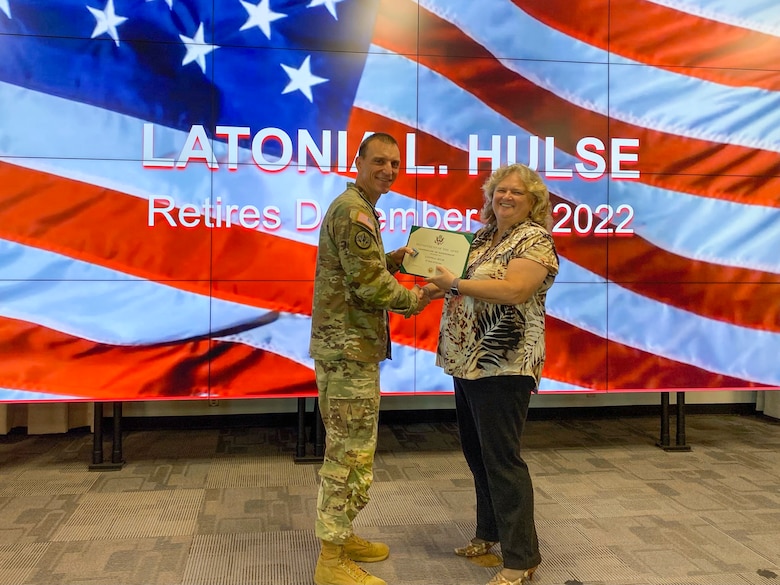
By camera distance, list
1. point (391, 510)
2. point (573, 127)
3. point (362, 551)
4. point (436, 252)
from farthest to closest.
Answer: point (573, 127) → point (391, 510) → point (362, 551) → point (436, 252)

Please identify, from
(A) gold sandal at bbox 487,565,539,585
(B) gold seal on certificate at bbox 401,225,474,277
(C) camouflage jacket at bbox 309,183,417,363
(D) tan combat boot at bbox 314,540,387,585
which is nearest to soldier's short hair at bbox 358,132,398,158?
(C) camouflage jacket at bbox 309,183,417,363

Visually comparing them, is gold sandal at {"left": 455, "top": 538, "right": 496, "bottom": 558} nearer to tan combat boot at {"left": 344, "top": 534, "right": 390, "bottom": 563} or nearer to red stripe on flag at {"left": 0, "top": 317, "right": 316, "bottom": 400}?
tan combat boot at {"left": 344, "top": 534, "right": 390, "bottom": 563}

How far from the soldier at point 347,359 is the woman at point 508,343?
0.76 feet

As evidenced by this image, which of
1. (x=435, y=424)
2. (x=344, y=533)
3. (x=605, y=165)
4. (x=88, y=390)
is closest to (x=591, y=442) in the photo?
(x=435, y=424)

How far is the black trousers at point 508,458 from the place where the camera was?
2.03m

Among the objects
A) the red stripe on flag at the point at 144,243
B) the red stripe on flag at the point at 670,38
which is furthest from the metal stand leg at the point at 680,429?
the red stripe on flag at the point at 144,243

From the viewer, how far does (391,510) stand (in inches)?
110

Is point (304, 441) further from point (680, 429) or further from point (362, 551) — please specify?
point (680, 429)

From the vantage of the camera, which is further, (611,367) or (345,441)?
(611,367)

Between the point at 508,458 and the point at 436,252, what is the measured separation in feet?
2.38

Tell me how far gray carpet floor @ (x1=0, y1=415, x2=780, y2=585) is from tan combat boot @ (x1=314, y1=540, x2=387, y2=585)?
0.33 feet

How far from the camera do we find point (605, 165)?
348 cm

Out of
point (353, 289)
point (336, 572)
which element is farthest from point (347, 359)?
point (336, 572)

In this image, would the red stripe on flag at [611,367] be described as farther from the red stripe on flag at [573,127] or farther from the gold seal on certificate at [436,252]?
the gold seal on certificate at [436,252]
